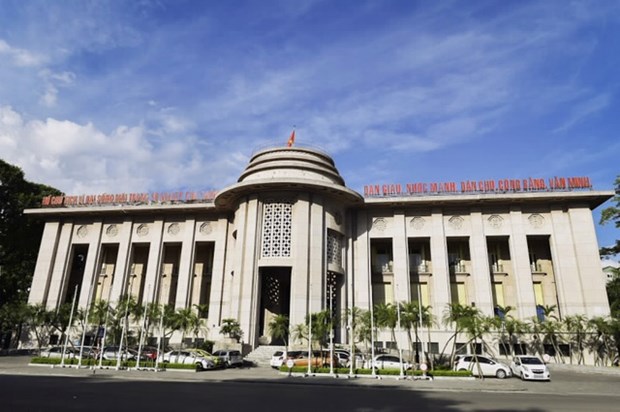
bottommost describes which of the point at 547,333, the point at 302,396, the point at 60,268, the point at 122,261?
the point at 302,396

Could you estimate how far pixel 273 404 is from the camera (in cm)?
1272

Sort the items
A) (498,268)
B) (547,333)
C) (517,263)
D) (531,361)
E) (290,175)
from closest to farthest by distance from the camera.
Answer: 1. (531,361)
2. (547,333)
3. (517,263)
4. (290,175)
5. (498,268)

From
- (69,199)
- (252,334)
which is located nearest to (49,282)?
(69,199)

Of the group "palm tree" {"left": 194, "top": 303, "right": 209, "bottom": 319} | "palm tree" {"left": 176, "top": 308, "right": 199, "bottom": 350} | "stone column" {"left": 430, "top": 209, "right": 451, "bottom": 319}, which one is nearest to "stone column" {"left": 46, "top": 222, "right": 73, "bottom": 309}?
"palm tree" {"left": 194, "top": 303, "right": 209, "bottom": 319}

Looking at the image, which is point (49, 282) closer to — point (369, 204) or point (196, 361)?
point (196, 361)

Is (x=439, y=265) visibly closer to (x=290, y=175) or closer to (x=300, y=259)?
(x=300, y=259)

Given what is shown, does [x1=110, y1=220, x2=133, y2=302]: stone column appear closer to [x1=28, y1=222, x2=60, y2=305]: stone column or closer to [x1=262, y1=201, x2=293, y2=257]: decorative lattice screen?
[x1=28, y1=222, x2=60, y2=305]: stone column

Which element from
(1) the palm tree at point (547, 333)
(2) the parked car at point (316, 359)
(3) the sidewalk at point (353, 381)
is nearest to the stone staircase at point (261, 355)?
(2) the parked car at point (316, 359)

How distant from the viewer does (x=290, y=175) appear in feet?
127

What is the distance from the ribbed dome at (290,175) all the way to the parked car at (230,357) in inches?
572

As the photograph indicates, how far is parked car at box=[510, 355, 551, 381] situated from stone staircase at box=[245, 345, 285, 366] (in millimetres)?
17128

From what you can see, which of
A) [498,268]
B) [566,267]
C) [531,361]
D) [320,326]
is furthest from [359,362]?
[566,267]

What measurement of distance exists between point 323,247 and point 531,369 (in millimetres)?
18736

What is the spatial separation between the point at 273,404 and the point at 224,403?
1542 mm
